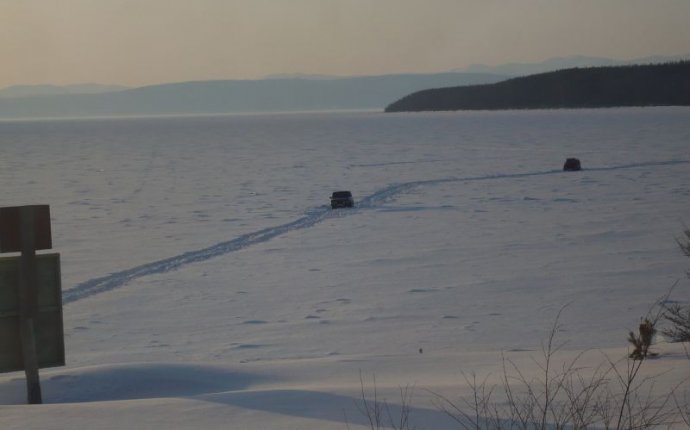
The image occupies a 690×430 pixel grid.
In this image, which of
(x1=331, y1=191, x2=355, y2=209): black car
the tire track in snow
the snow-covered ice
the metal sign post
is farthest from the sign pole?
(x1=331, y1=191, x2=355, y2=209): black car

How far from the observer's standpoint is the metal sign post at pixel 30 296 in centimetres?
628

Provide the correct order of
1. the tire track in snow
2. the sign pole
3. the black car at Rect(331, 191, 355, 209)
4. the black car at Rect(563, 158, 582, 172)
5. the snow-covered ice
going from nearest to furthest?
the sign pole, the snow-covered ice, the tire track in snow, the black car at Rect(331, 191, 355, 209), the black car at Rect(563, 158, 582, 172)

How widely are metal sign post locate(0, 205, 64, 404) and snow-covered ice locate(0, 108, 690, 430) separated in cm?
41

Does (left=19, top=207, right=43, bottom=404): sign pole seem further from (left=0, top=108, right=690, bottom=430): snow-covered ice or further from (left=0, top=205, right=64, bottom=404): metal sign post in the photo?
(left=0, top=108, right=690, bottom=430): snow-covered ice

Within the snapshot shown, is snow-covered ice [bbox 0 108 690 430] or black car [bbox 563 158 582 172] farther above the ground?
black car [bbox 563 158 582 172]

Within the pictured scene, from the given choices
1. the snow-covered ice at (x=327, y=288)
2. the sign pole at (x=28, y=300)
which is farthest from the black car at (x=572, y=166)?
the sign pole at (x=28, y=300)

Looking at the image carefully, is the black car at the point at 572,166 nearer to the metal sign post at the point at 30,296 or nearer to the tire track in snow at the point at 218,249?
the tire track in snow at the point at 218,249

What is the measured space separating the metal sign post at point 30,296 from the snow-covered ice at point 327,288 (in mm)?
412

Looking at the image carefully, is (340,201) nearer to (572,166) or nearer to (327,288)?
(327,288)

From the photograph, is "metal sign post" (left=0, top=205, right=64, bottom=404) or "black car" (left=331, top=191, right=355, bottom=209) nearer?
"metal sign post" (left=0, top=205, right=64, bottom=404)

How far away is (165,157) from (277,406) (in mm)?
54072

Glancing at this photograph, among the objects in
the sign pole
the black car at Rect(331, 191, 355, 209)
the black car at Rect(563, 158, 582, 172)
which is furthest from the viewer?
the black car at Rect(563, 158, 582, 172)

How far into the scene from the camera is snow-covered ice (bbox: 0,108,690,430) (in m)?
6.82

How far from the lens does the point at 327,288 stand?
14.7m
